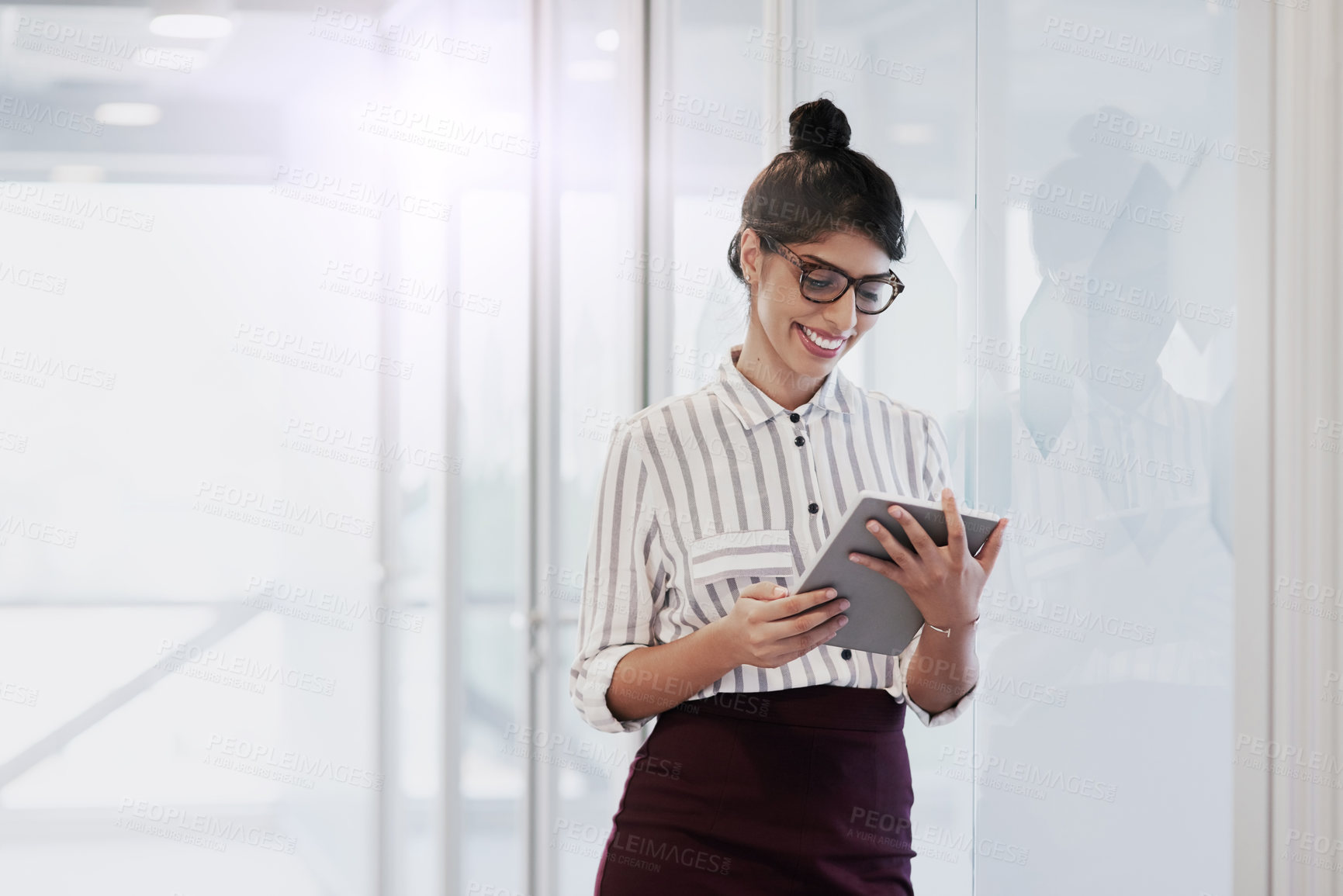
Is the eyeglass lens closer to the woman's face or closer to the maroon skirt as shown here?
the woman's face

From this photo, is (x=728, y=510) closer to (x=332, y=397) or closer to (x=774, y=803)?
(x=774, y=803)

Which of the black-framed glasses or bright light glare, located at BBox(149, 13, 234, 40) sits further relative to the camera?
bright light glare, located at BBox(149, 13, 234, 40)

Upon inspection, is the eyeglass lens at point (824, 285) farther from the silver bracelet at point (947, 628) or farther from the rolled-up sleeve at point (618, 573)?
the silver bracelet at point (947, 628)

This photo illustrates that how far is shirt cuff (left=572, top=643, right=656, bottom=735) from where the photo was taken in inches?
50.5

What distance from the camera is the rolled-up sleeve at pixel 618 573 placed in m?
1.32

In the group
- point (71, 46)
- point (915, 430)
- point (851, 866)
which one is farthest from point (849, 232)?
point (71, 46)

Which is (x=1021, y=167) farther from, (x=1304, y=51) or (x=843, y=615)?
(x=843, y=615)

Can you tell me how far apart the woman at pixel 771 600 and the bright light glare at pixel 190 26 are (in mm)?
1612

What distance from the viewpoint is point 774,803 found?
1.25 m

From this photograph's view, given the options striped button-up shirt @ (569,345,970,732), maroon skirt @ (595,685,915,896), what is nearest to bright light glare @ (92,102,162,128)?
striped button-up shirt @ (569,345,970,732)

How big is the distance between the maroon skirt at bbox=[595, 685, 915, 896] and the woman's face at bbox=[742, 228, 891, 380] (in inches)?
15.9

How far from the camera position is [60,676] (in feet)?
7.84

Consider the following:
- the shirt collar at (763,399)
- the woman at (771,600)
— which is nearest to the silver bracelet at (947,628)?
the woman at (771,600)

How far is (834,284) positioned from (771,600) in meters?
0.39
